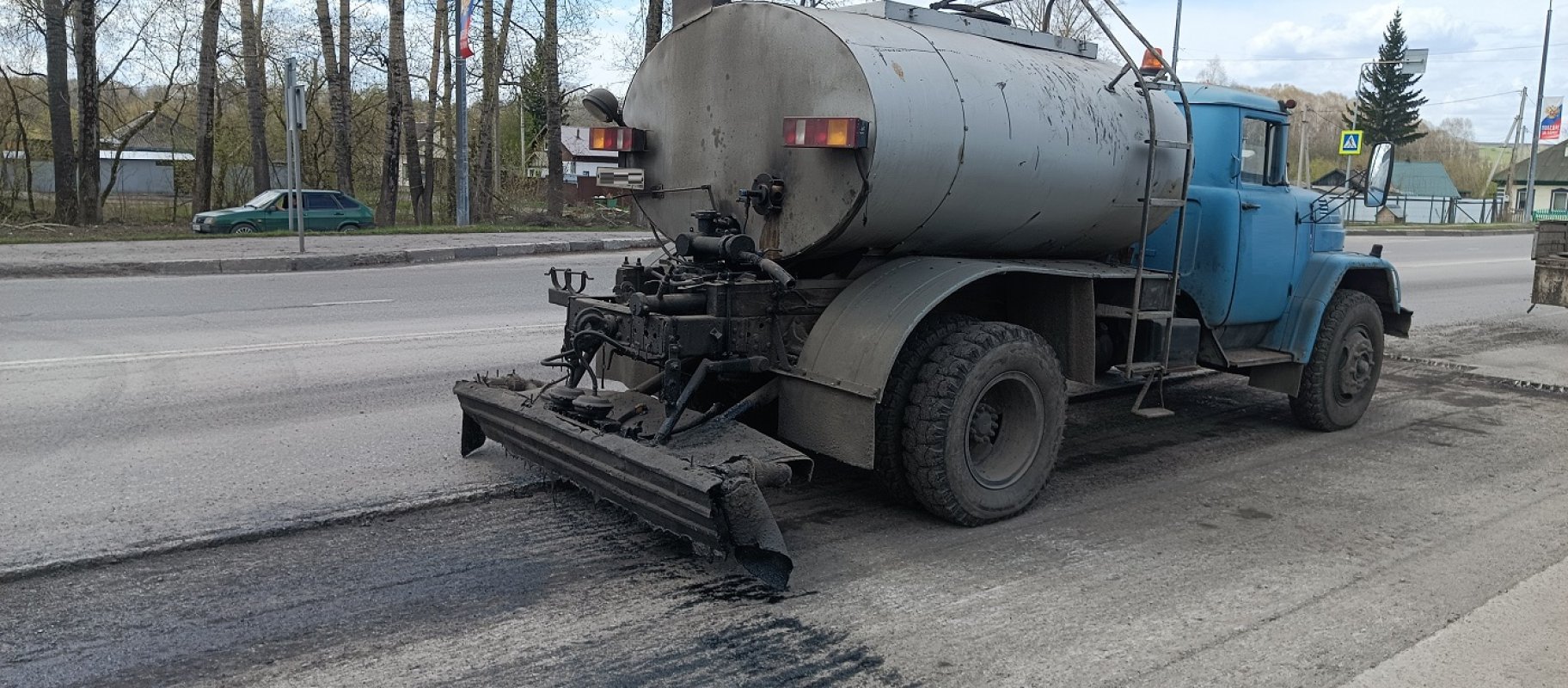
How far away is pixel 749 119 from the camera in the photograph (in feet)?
16.9

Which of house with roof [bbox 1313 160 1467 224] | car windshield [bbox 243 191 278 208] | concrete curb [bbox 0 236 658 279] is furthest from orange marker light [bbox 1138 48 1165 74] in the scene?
house with roof [bbox 1313 160 1467 224]

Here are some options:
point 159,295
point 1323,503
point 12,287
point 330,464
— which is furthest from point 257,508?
point 12,287

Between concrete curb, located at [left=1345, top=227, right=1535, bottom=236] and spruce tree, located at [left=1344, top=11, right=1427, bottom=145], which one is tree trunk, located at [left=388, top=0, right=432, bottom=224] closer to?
concrete curb, located at [left=1345, top=227, right=1535, bottom=236]

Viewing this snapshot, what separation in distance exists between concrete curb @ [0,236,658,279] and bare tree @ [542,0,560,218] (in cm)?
733

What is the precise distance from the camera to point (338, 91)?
27203 millimetres

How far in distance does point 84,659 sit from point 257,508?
146 centimetres

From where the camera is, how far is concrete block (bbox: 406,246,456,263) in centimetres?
1792

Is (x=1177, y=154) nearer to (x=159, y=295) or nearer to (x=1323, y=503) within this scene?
(x=1323, y=503)

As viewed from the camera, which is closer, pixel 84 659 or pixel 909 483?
pixel 84 659

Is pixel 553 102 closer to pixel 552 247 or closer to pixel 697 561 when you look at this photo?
pixel 552 247

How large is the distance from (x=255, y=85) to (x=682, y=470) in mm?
27641

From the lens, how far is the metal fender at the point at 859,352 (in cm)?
450

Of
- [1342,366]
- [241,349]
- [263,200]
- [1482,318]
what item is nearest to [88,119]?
[263,200]

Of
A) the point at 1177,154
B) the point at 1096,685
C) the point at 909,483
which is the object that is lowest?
the point at 1096,685
